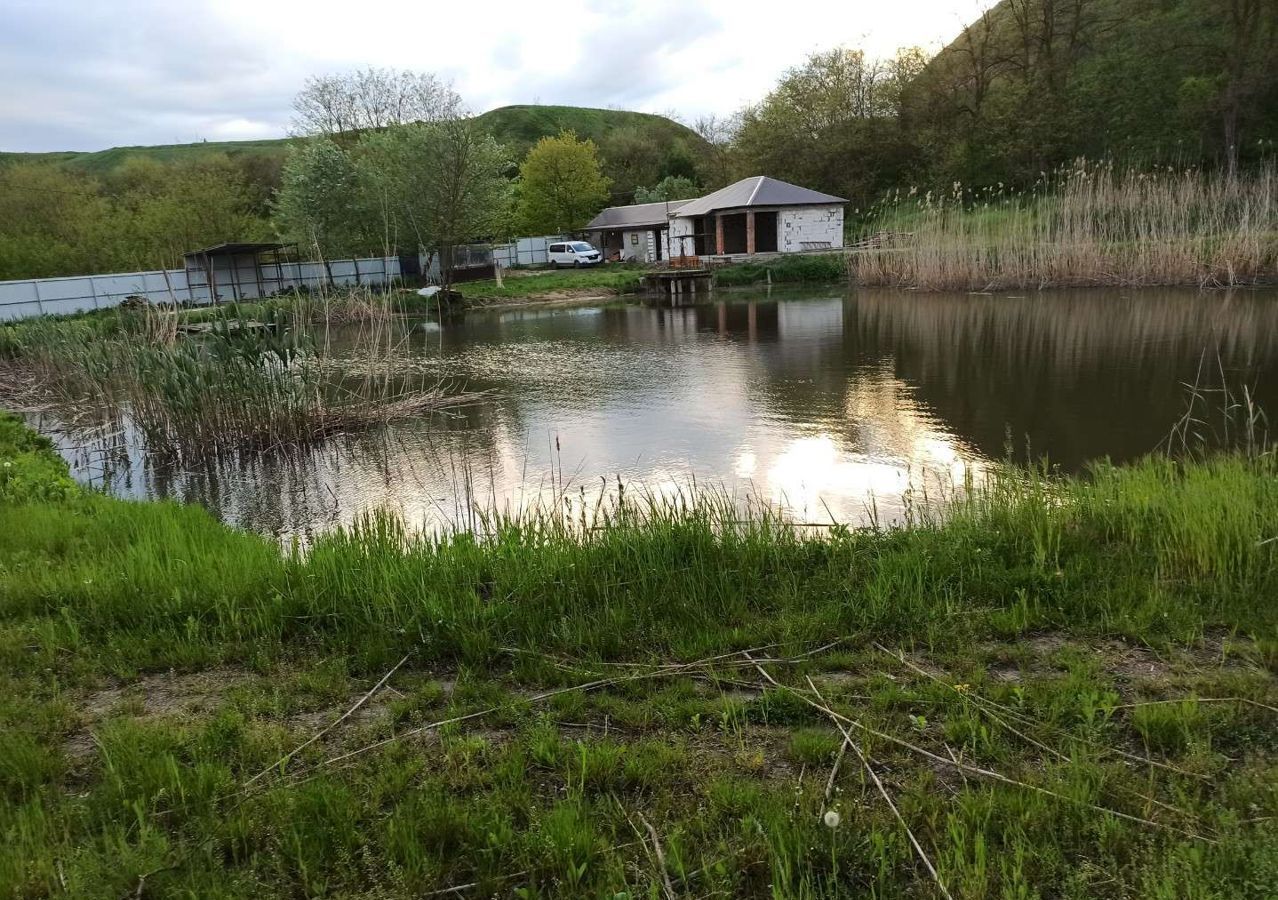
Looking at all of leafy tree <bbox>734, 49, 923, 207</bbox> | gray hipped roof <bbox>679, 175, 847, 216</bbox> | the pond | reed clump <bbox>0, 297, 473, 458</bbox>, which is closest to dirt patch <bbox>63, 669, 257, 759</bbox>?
the pond

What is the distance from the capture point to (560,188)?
57.3 meters

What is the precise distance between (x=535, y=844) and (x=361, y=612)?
222 cm

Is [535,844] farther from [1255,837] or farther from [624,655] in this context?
[1255,837]

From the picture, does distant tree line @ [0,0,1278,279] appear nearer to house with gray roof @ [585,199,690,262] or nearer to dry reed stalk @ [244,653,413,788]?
house with gray roof @ [585,199,690,262]

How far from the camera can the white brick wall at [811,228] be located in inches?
→ 1636

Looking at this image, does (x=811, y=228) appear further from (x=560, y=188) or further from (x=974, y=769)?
(x=974, y=769)

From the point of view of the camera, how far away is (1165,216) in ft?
71.8

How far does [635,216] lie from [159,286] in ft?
92.0

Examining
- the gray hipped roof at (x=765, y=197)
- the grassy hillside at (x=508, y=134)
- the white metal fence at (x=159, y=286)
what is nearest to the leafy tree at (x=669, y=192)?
the gray hipped roof at (x=765, y=197)

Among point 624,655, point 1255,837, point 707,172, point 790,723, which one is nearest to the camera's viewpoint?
point 1255,837

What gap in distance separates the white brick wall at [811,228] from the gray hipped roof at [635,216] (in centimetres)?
797

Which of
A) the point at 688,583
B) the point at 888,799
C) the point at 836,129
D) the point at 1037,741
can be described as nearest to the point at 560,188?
the point at 836,129

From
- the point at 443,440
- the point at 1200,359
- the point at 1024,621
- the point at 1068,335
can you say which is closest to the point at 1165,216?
the point at 1068,335

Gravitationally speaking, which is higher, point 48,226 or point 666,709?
point 48,226
